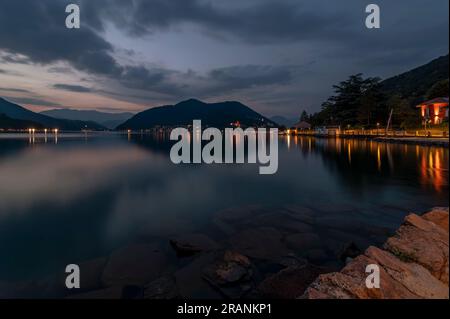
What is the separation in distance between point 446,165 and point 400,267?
78.7 feet

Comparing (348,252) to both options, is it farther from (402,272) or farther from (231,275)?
(231,275)

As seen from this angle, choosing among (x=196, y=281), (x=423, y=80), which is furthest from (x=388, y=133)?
(x=423, y=80)

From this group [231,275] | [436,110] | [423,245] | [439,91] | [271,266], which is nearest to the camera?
[423,245]

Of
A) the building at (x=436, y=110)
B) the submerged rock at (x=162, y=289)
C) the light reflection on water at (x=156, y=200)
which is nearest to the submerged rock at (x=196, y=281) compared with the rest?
the submerged rock at (x=162, y=289)

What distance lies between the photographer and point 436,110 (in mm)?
53594

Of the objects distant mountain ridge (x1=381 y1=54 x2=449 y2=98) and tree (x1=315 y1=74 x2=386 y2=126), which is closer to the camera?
tree (x1=315 y1=74 x2=386 y2=126)

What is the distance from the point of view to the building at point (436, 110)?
166ft

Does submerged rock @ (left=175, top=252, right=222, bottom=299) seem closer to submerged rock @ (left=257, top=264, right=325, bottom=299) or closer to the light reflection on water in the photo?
submerged rock @ (left=257, top=264, right=325, bottom=299)

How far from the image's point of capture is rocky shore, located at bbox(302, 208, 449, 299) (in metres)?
4.55

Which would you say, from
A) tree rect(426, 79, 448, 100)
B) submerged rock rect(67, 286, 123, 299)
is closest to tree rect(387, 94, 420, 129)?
tree rect(426, 79, 448, 100)

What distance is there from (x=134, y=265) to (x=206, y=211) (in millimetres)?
5974

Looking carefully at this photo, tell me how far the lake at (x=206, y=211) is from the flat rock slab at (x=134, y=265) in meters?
0.45

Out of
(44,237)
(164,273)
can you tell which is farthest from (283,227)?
(44,237)

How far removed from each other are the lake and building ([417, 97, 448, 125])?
37.2 metres
